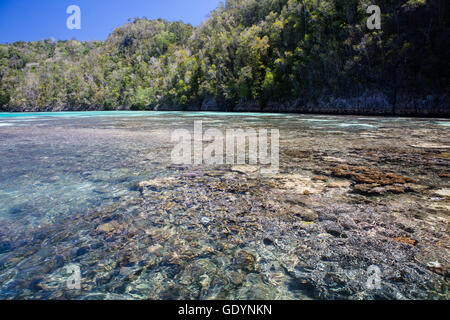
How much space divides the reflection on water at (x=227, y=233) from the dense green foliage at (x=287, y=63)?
78.2 ft

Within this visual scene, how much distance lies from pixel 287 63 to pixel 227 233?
108ft

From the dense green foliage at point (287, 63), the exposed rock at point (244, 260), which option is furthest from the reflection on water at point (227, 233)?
the dense green foliage at point (287, 63)

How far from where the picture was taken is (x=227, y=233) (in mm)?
1979

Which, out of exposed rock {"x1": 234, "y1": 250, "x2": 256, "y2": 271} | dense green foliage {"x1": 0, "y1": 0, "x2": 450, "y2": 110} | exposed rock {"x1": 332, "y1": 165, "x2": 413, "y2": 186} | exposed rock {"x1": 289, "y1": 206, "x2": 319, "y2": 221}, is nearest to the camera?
exposed rock {"x1": 234, "y1": 250, "x2": 256, "y2": 271}

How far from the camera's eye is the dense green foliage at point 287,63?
68.4ft

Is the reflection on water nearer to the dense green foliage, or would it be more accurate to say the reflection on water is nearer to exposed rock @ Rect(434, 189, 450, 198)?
exposed rock @ Rect(434, 189, 450, 198)

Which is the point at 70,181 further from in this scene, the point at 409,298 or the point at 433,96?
the point at 433,96

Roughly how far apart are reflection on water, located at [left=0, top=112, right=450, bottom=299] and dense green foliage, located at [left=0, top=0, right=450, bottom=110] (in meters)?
23.8

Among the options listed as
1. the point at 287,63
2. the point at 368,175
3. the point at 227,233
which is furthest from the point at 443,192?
the point at 287,63

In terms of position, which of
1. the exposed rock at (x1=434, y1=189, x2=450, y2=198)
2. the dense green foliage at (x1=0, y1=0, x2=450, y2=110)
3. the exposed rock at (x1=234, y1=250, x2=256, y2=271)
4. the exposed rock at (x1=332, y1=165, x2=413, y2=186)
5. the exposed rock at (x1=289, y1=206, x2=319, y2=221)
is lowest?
the exposed rock at (x1=234, y1=250, x2=256, y2=271)

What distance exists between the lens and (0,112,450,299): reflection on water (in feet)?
4.65

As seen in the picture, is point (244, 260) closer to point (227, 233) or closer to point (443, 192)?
point (227, 233)

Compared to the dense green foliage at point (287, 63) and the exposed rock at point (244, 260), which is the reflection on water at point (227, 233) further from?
the dense green foliage at point (287, 63)

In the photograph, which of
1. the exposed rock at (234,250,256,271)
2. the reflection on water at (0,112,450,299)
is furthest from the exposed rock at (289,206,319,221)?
the exposed rock at (234,250,256,271)
